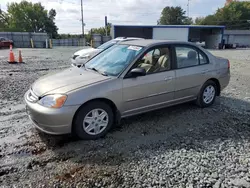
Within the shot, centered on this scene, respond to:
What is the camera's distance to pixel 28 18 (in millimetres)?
63719

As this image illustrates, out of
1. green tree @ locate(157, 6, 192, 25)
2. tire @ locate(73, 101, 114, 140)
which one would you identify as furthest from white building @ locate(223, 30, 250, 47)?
tire @ locate(73, 101, 114, 140)

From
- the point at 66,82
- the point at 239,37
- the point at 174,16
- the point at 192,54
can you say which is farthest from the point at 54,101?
the point at 174,16

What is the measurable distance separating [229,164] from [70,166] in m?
2.17

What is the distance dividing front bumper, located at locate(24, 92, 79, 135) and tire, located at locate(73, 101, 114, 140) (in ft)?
0.42

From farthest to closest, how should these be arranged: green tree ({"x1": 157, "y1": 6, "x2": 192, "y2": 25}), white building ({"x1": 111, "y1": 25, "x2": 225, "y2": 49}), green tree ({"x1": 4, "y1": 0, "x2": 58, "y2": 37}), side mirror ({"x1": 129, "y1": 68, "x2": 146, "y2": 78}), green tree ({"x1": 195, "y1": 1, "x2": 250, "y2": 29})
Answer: green tree ({"x1": 157, "y1": 6, "x2": 192, "y2": 25}), green tree ({"x1": 195, "y1": 1, "x2": 250, "y2": 29}), green tree ({"x1": 4, "y1": 0, "x2": 58, "y2": 37}), white building ({"x1": 111, "y1": 25, "x2": 225, "y2": 49}), side mirror ({"x1": 129, "y1": 68, "x2": 146, "y2": 78})

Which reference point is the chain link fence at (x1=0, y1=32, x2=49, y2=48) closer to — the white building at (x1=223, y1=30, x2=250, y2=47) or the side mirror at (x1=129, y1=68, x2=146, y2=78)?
the side mirror at (x1=129, y1=68, x2=146, y2=78)

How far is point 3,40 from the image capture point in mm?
26484

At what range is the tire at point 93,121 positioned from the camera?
11.3 ft

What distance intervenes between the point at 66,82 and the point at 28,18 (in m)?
69.5

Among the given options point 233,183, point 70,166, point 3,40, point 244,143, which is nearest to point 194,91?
point 244,143

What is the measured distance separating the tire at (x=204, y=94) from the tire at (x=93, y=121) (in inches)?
90.9

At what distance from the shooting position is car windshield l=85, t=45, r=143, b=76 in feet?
13.0

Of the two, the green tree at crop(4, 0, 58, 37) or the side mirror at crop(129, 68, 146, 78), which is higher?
the green tree at crop(4, 0, 58, 37)

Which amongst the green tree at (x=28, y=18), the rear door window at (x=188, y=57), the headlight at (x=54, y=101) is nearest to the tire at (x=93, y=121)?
the headlight at (x=54, y=101)
